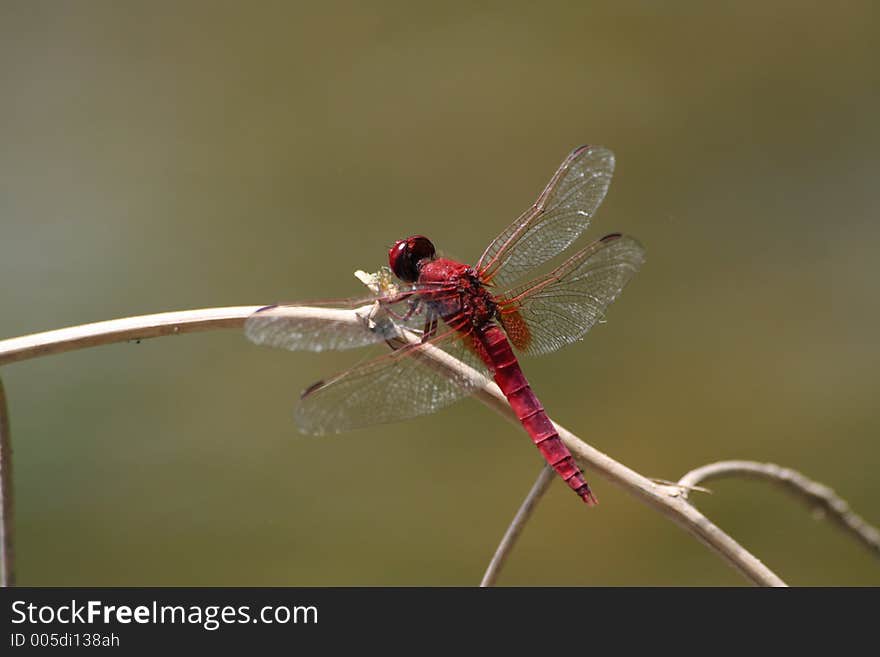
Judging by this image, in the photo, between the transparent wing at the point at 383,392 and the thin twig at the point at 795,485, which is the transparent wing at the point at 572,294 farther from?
the thin twig at the point at 795,485

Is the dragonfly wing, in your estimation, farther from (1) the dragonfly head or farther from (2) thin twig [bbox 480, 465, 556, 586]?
(2) thin twig [bbox 480, 465, 556, 586]

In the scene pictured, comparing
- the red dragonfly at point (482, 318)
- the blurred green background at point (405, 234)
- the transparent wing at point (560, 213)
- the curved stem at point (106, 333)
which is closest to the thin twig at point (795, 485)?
the red dragonfly at point (482, 318)

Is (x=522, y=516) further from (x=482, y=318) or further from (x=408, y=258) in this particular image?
(x=408, y=258)

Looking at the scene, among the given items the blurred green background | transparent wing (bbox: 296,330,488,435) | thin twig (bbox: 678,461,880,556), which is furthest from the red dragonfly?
the blurred green background

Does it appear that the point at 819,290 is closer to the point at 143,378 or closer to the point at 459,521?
the point at 459,521
